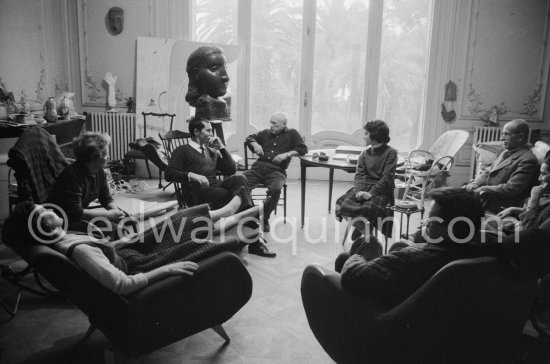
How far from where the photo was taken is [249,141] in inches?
186

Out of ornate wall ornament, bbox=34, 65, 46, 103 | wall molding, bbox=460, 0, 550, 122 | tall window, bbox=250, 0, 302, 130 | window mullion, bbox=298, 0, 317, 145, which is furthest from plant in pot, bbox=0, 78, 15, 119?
wall molding, bbox=460, 0, 550, 122

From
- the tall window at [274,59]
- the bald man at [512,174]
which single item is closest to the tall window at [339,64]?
the tall window at [274,59]

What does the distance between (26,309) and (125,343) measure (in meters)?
1.23

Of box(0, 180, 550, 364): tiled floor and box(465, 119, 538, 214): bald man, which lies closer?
box(0, 180, 550, 364): tiled floor

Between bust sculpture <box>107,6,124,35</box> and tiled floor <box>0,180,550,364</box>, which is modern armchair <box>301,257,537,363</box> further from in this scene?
bust sculpture <box>107,6,124,35</box>

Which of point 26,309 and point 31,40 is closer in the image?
point 26,309

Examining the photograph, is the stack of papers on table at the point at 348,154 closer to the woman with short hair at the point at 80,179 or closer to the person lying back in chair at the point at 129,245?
the person lying back in chair at the point at 129,245

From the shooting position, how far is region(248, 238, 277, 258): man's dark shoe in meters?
3.79

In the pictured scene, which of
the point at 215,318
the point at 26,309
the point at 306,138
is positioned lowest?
the point at 26,309

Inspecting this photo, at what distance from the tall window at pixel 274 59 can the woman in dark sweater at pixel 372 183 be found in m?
3.03

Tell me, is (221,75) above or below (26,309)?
above

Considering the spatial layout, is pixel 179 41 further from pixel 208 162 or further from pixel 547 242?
pixel 547 242

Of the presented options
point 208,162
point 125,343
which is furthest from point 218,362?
point 208,162

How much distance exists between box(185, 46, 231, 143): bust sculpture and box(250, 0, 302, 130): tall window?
6.27ft
